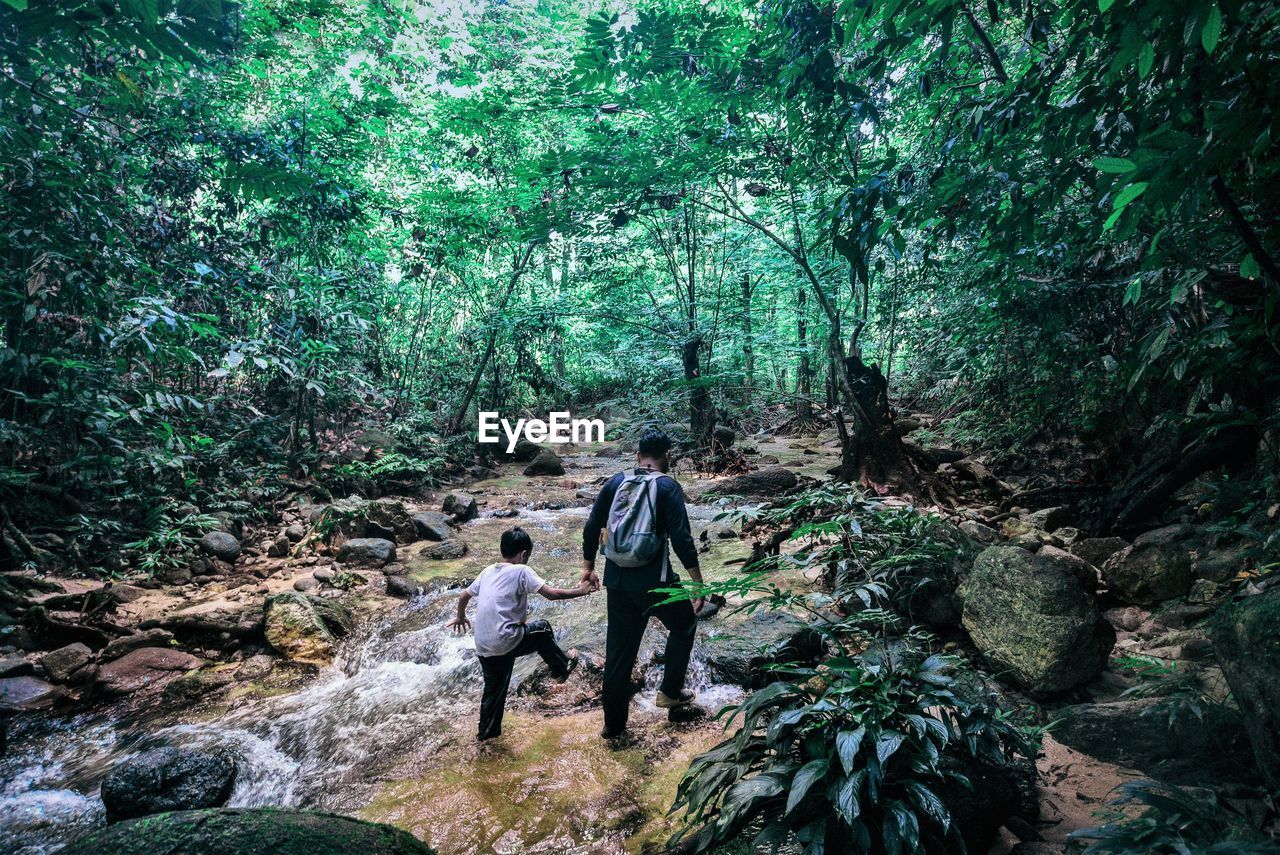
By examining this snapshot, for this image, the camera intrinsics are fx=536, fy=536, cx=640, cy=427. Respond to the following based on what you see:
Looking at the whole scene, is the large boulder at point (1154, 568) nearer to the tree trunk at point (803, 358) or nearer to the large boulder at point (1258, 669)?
the large boulder at point (1258, 669)

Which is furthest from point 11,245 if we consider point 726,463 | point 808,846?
point 726,463

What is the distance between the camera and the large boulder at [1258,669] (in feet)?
6.95

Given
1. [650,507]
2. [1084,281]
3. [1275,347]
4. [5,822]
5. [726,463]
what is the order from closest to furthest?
[1275,347]
[5,822]
[650,507]
[1084,281]
[726,463]

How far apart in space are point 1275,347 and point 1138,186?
1.96 meters

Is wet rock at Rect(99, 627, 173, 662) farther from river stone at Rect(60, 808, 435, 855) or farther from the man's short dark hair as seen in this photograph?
the man's short dark hair

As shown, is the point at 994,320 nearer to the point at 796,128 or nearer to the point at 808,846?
the point at 796,128

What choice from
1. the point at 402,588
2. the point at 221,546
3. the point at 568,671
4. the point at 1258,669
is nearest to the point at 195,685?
the point at 402,588

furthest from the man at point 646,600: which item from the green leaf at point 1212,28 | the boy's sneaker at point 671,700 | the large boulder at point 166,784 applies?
the green leaf at point 1212,28

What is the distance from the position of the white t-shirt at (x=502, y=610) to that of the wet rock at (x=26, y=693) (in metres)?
3.84

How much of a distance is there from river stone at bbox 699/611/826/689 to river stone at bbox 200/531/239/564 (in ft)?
22.0

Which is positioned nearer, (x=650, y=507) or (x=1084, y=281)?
(x=650, y=507)

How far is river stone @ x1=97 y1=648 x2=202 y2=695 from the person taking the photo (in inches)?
188

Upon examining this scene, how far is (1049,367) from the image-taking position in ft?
20.7

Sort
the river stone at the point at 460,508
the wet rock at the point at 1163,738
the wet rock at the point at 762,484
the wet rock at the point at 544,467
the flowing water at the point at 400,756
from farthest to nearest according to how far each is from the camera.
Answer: the wet rock at the point at 544,467 < the river stone at the point at 460,508 < the wet rock at the point at 762,484 < the flowing water at the point at 400,756 < the wet rock at the point at 1163,738
